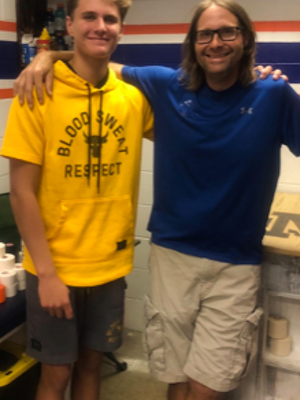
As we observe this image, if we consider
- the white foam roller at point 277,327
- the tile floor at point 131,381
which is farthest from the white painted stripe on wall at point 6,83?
the white foam roller at point 277,327

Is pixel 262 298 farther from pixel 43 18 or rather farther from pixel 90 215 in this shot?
pixel 43 18

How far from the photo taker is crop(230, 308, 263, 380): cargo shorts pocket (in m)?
1.53

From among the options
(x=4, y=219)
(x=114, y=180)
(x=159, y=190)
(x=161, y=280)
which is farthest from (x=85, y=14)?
(x=4, y=219)

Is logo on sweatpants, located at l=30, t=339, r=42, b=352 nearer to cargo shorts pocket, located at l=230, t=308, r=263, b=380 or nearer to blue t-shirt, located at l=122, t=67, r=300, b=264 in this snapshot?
blue t-shirt, located at l=122, t=67, r=300, b=264

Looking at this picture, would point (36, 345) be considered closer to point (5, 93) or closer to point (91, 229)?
point (91, 229)

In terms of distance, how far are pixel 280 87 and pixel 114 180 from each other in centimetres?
59

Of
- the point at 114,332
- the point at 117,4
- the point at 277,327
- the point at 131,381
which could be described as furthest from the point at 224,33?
the point at 131,381

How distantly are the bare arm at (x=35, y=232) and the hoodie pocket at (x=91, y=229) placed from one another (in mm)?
58

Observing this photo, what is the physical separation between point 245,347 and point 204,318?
0.17m

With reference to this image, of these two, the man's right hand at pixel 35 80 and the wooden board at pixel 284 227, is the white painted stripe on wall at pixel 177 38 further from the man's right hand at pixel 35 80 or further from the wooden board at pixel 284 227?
the man's right hand at pixel 35 80

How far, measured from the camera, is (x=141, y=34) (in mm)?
2375

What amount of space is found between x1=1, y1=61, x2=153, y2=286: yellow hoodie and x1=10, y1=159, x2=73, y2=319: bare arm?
37mm

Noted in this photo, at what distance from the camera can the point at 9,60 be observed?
2229 millimetres

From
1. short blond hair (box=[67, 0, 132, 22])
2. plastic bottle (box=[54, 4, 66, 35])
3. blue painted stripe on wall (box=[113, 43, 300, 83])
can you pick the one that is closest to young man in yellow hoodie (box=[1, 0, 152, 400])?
short blond hair (box=[67, 0, 132, 22])
